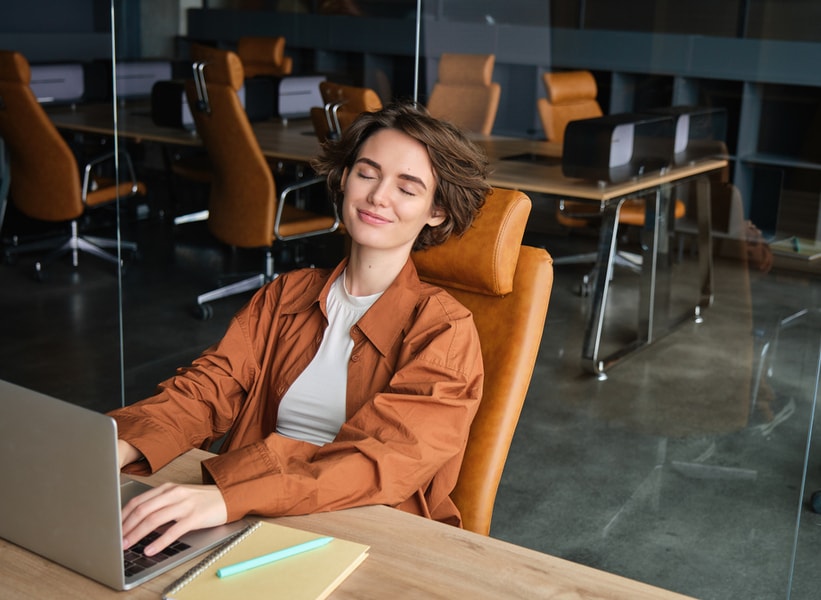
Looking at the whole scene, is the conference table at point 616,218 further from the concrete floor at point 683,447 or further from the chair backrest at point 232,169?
the chair backrest at point 232,169

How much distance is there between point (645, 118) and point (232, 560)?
179cm

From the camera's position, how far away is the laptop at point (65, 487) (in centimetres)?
108

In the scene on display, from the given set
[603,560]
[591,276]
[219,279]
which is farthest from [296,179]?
[603,560]

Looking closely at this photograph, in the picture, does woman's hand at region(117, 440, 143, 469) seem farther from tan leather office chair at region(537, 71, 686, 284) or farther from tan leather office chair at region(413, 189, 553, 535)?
tan leather office chair at region(537, 71, 686, 284)

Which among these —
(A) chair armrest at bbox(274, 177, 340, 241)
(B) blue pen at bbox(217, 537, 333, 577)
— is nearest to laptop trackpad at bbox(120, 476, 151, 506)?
(B) blue pen at bbox(217, 537, 333, 577)

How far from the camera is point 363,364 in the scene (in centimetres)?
173

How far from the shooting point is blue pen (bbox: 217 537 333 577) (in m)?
1.19

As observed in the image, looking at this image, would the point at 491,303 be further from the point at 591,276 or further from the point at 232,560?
the point at 591,276

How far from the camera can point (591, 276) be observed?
287cm

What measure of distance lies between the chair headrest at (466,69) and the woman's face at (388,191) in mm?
1217

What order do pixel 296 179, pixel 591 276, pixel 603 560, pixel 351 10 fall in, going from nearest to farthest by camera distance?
pixel 603 560 < pixel 591 276 < pixel 351 10 < pixel 296 179

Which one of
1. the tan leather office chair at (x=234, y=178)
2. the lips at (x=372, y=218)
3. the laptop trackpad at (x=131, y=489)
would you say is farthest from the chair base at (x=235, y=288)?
the laptop trackpad at (x=131, y=489)

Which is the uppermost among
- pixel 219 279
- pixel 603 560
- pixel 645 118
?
pixel 645 118

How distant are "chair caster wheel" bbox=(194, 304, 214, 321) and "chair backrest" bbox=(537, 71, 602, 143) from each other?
1.69 metres
